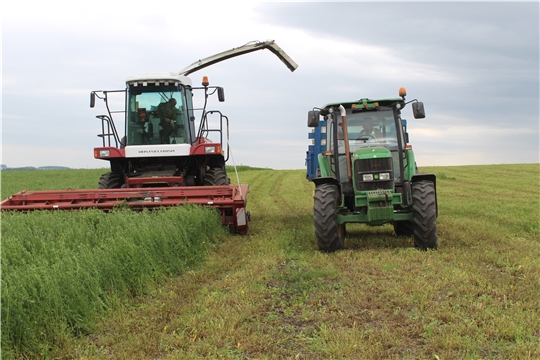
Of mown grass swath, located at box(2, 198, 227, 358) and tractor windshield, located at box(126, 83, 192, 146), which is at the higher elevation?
tractor windshield, located at box(126, 83, 192, 146)

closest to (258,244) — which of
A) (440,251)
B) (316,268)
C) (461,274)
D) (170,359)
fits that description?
(316,268)

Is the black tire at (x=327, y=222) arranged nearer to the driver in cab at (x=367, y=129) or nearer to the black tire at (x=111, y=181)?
the driver in cab at (x=367, y=129)

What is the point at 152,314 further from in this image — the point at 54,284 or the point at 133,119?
the point at 133,119

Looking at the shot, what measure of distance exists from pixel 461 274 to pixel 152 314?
3233 mm

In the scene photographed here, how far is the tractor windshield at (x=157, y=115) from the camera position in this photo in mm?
11555

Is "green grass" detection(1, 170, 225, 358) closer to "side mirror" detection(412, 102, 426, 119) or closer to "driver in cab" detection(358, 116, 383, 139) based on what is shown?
"driver in cab" detection(358, 116, 383, 139)

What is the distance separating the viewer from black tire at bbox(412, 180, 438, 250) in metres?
7.68

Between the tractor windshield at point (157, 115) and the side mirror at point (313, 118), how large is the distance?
11.4 ft

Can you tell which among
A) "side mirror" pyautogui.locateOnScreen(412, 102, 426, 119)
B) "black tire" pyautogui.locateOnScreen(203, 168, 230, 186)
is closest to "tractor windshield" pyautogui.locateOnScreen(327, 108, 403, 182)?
"side mirror" pyautogui.locateOnScreen(412, 102, 426, 119)

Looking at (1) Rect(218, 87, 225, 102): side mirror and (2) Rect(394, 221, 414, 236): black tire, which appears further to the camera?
(1) Rect(218, 87, 225, 102): side mirror

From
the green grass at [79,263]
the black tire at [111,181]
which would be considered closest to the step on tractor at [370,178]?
the green grass at [79,263]

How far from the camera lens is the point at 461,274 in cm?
603

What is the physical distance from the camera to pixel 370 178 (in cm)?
815

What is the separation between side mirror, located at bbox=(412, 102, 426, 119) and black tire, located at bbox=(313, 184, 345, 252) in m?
1.68
